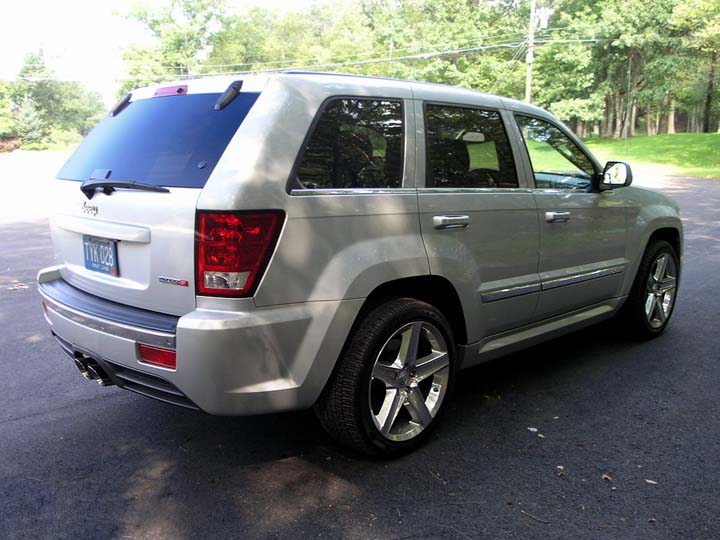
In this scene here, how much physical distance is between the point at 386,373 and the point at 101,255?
5.01ft

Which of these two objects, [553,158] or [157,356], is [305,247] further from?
[553,158]

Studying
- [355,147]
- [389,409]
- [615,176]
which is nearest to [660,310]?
[615,176]

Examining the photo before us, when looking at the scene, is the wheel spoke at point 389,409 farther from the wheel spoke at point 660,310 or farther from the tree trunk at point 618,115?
the tree trunk at point 618,115

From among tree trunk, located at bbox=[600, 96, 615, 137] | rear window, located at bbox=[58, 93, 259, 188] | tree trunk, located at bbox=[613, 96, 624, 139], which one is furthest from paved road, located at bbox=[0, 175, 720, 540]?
tree trunk, located at bbox=[600, 96, 615, 137]

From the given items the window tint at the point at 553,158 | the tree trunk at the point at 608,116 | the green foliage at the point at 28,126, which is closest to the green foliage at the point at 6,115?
the green foliage at the point at 28,126

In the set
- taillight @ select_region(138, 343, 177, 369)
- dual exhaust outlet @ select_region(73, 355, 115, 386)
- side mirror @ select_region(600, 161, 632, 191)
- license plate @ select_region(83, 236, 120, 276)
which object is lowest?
A: dual exhaust outlet @ select_region(73, 355, 115, 386)

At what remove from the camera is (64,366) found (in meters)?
4.31

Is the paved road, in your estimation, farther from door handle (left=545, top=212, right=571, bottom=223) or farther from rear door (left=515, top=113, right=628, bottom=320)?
door handle (left=545, top=212, right=571, bottom=223)

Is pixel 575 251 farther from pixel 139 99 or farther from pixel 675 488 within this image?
pixel 139 99

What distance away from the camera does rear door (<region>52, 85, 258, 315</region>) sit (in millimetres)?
2514

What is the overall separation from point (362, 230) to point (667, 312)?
3.55m

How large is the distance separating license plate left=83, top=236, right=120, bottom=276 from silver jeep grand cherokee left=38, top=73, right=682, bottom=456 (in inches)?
0.5

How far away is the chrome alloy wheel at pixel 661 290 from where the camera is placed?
4.82 m

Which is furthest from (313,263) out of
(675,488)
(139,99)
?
(675,488)
